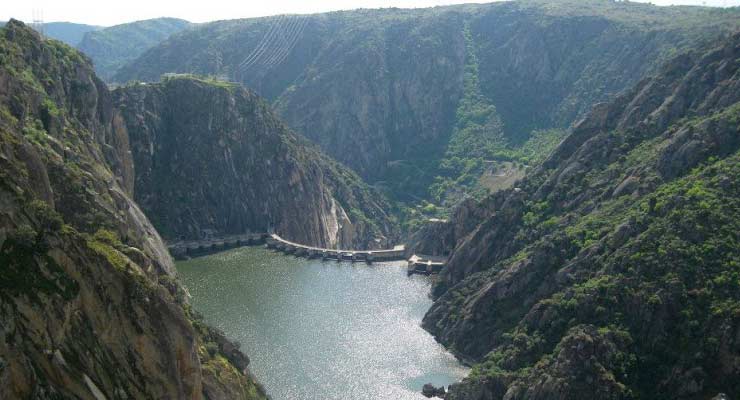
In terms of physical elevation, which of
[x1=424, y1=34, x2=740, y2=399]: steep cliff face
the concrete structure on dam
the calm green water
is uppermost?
[x1=424, y1=34, x2=740, y2=399]: steep cliff face

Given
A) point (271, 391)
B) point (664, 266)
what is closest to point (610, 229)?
point (664, 266)

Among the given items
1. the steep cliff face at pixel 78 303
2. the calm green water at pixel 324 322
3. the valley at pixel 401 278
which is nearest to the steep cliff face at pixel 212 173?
the valley at pixel 401 278

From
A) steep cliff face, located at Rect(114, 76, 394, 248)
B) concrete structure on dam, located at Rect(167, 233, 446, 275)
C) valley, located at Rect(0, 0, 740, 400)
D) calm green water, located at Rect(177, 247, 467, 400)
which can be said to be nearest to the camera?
valley, located at Rect(0, 0, 740, 400)

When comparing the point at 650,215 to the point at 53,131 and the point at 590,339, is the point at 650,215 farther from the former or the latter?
the point at 53,131

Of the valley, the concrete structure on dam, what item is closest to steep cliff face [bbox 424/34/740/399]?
the valley

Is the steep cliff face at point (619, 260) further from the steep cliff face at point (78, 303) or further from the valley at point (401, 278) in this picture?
the steep cliff face at point (78, 303)

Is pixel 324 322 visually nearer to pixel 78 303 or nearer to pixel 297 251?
pixel 297 251

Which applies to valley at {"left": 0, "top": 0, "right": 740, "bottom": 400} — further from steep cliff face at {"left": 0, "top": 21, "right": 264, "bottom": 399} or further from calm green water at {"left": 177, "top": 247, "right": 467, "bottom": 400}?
calm green water at {"left": 177, "top": 247, "right": 467, "bottom": 400}
